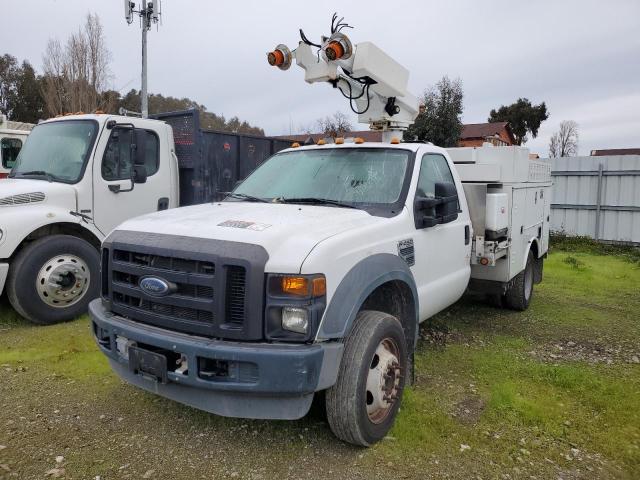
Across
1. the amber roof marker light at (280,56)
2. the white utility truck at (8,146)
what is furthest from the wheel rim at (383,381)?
the white utility truck at (8,146)

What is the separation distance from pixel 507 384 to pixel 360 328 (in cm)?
188

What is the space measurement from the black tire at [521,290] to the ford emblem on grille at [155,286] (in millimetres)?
4808

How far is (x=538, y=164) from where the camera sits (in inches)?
271

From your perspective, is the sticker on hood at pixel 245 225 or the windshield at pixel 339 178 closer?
the sticker on hood at pixel 245 225

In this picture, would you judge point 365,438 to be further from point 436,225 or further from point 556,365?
point 556,365

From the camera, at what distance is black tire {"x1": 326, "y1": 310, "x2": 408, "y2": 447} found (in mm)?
3154

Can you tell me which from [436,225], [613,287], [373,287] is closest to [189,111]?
[436,225]

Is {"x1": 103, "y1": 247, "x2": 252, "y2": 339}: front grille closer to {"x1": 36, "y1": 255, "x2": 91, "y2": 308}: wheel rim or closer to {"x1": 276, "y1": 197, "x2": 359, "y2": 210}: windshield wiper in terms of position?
{"x1": 276, "y1": 197, "x2": 359, "y2": 210}: windshield wiper

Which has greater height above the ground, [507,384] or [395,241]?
Answer: [395,241]

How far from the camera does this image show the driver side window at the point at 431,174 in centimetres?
441

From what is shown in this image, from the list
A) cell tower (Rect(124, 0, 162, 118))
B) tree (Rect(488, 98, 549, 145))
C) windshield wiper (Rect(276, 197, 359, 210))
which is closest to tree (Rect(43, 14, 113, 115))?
cell tower (Rect(124, 0, 162, 118))

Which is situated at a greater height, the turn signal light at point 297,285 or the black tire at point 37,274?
the turn signal light at point 297,285

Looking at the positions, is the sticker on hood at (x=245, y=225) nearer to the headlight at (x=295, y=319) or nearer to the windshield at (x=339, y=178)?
the headlight at (x=295, y=319)

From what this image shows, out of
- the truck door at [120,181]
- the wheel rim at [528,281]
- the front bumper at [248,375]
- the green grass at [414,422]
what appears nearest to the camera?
the front bumper at [248,375]
